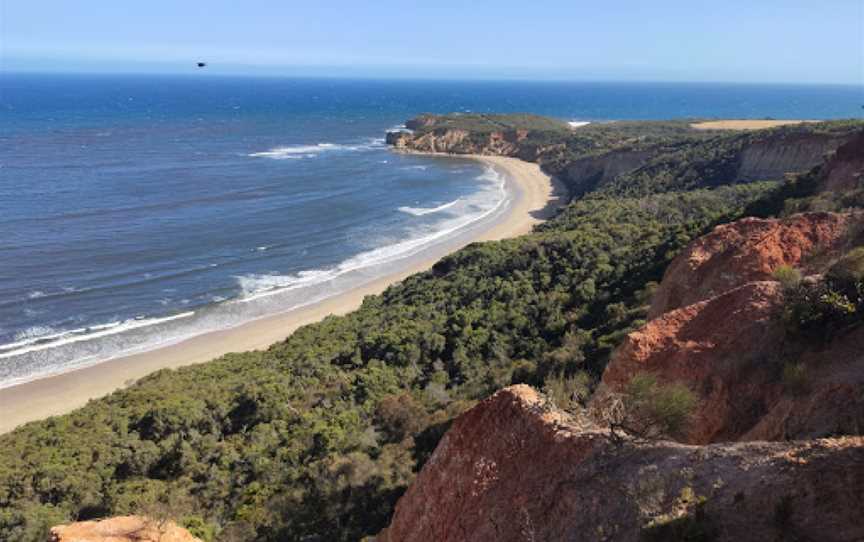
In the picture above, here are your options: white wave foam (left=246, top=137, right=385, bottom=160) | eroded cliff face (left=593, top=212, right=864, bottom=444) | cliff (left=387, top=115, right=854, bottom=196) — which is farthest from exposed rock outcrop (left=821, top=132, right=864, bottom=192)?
white wave foam (left=246, top=137, right=385, bottom=160)

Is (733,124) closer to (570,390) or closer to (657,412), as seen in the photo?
(570,390)

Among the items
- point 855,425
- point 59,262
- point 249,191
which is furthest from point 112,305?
point 855,425

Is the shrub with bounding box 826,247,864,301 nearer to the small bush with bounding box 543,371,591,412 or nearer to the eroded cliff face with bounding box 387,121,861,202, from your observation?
the small bush with bounding box 543,371,591,412

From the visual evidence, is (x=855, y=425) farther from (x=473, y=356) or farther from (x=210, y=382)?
(x=210, y=382)

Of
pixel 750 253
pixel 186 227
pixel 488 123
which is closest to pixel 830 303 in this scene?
pixel 750 253

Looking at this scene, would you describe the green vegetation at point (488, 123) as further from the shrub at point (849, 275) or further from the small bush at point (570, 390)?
the shrub at point (849, 275)

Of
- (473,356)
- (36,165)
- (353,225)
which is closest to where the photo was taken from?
(473,356)
